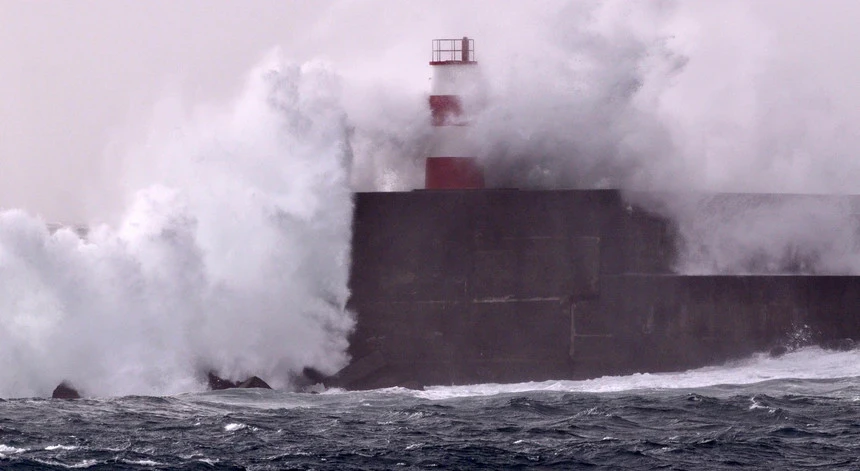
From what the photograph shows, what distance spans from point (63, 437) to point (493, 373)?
557 cm

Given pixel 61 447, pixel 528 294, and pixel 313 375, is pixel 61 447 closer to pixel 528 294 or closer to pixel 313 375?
pixel 313 375

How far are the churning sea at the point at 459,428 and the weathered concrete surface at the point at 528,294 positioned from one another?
97cm

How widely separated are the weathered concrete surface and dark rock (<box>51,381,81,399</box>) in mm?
2960

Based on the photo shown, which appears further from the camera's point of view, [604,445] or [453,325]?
[453,325]

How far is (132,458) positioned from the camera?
27.9 feet

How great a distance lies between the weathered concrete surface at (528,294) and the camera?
13680 millimetres

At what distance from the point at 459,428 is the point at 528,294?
397 centimetres

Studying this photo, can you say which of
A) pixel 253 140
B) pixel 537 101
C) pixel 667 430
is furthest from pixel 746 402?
pixel 253 140

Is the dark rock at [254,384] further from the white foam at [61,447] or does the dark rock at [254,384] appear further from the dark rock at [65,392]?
the white foam at [61,447]

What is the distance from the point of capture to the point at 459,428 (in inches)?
393

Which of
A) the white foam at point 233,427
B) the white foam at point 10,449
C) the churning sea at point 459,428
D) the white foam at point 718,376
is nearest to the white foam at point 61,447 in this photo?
the churning sea at point 459,428

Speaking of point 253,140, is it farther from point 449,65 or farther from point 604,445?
point 604,445

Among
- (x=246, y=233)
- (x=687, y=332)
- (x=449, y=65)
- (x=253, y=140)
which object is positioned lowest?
(x=687, y=332)

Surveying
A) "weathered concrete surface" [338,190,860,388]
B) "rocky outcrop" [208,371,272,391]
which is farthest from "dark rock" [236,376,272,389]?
"weathered concrete surface" [338,190,860,388]
